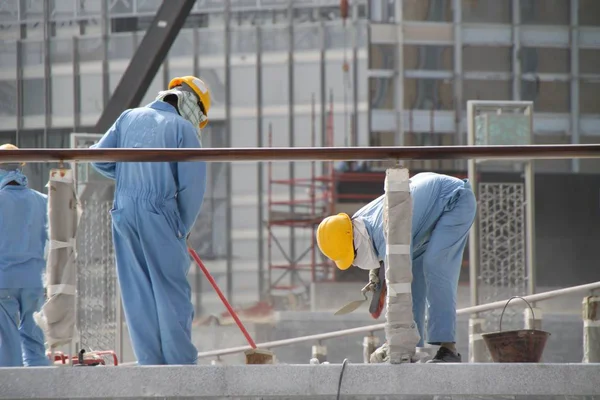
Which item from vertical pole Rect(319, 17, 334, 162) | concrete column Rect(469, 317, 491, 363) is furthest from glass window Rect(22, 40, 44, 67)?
concrete column Rect(469, 317, 491, 363)

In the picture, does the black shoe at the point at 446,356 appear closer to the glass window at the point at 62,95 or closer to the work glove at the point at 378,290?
the work glove at the point at 378,290

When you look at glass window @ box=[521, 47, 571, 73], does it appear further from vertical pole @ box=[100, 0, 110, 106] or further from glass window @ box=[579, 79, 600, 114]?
vertical pole @ box=[100, 0, 110, 106]

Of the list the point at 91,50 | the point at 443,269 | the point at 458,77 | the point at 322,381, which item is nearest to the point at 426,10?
the point at 458,77

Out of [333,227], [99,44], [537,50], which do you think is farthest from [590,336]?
[99,44]

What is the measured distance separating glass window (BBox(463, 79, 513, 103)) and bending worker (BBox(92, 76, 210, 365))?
13258 millimetres

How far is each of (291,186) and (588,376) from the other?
14230mm

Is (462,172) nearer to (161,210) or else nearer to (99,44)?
(99,44)

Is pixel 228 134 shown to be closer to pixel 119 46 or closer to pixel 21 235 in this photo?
pixel 119 46

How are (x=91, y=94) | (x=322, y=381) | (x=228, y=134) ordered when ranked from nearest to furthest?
(x=322, y=381)
(x=228, y=134)
(x=91, y=94)

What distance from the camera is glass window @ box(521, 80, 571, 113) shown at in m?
17.8

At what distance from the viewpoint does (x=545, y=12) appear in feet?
59.6

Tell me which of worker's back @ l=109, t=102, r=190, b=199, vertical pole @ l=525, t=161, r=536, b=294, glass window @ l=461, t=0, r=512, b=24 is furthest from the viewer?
glass window @ l=461, t=0, r=512, b=24

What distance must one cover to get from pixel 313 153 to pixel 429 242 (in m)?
0.96

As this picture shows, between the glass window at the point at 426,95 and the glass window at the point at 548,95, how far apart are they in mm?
1184
